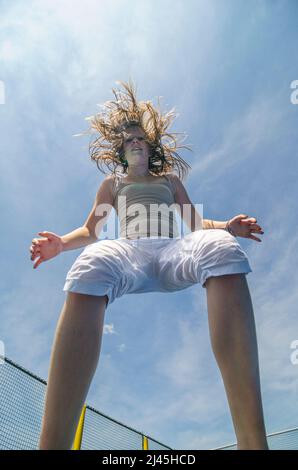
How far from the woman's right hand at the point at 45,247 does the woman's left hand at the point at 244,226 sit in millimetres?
789

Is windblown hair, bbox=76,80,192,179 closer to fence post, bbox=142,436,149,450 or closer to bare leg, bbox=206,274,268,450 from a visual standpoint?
bare leg, bbox=206,274,268,450

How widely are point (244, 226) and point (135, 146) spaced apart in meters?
1.00

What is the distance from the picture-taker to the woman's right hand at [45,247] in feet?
4.58

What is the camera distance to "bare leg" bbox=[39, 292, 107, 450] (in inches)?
35.2

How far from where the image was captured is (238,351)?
930 millimetres

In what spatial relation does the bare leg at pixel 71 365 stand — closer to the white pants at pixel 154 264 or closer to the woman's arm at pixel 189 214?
the white pants at pixel 154 264

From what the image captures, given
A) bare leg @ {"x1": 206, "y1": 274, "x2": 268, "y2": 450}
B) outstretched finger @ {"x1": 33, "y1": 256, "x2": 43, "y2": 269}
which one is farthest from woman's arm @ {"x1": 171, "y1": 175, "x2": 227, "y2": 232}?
outstretched finger @ {"x1": 33, "y1": 256, "x2": 43, "y2": 269}

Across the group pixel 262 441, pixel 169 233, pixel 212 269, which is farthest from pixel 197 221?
pixel 262 441

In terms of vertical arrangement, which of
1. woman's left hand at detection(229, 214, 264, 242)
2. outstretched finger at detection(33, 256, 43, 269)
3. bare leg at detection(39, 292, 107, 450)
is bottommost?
bare leg at detection(39, 292, 107, 450)

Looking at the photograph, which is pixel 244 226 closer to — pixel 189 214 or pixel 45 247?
pixel 189 214

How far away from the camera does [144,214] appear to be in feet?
5.77

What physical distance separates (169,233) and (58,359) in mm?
868

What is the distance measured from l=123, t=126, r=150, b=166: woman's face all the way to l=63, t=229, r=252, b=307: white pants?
873 mm

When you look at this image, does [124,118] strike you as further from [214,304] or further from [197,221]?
[214,304]
